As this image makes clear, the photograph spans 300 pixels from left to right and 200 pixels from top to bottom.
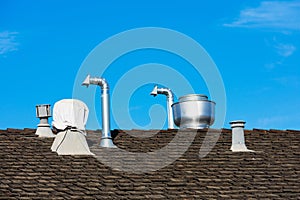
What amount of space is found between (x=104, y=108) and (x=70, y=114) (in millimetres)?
1335

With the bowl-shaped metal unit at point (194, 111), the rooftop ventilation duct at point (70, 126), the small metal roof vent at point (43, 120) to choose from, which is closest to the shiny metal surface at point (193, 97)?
the bowl-shaped metal unit at point (194, 111)

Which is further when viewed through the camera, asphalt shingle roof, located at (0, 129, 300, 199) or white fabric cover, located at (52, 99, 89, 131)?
white fabric cover, located at (52, 99, 89, 131)

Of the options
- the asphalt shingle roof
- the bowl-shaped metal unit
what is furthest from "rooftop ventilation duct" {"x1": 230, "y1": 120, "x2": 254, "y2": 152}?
the bowl-shaped metal unit

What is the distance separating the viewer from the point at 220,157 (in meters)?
19.2

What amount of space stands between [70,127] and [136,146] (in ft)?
6.35

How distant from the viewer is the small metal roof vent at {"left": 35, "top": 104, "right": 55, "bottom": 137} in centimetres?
1981

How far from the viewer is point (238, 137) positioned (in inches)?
789

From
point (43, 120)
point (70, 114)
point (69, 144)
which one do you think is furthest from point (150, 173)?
point (43, 120)

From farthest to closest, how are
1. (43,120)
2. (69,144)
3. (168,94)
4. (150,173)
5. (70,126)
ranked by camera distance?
(168,94)
(43,120)
(70,126)
(69,144)
(150,173)

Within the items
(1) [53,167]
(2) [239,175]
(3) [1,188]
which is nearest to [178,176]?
(2) [239,175]

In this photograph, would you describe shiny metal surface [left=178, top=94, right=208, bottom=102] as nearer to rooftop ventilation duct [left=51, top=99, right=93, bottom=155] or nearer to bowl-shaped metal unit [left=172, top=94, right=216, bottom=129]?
bowl-shaped metal unit [left=172, top=94, right=216, bottom=129]

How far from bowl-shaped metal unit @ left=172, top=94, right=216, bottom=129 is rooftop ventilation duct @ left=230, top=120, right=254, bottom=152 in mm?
1415

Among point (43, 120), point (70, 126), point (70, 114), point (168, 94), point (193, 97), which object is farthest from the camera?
point (168, 94)

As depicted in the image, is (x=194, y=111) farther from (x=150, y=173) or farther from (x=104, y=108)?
(x=150, y=173)
